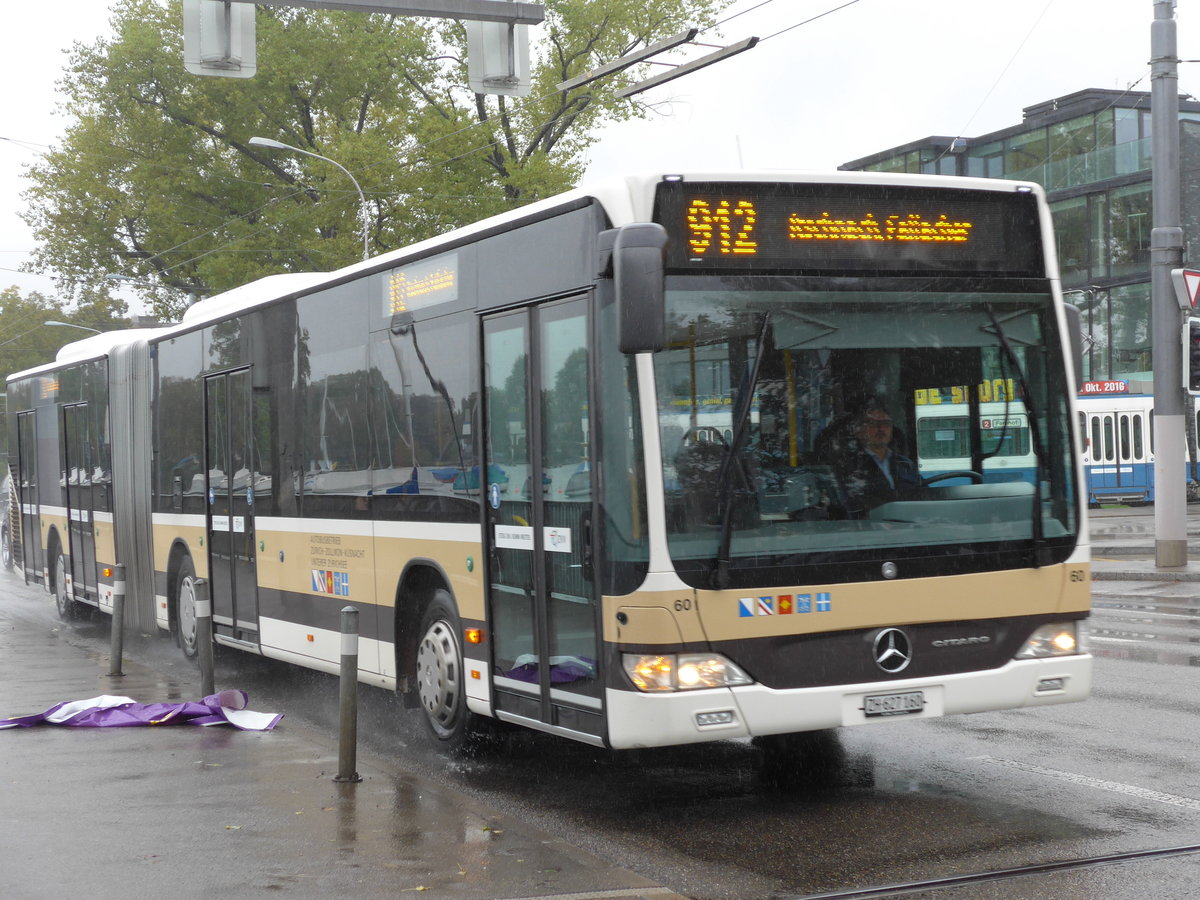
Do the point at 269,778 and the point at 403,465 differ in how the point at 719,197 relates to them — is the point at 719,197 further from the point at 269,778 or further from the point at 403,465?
the point at 269,778

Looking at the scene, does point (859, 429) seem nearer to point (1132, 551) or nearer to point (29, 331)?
point (1132, 551)

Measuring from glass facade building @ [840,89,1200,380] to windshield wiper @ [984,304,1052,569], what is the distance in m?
39.8

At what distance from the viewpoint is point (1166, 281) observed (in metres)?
19.7

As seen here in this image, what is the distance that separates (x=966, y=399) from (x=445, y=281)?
10.4 feet

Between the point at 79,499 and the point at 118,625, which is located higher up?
the point at 79,499

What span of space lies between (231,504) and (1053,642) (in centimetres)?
754

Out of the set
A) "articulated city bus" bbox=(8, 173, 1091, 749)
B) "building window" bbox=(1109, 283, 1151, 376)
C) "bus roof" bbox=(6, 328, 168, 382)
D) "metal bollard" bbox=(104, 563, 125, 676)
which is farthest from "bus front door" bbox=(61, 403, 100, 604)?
"building window" bbox=(1109, 283, 1151, 376)

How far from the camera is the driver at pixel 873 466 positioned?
22.7 feet

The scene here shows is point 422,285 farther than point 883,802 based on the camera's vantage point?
Yes

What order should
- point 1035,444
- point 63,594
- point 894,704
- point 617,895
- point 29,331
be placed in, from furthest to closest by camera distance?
1. point 29,331
2. point 63,594
3. point 1035,444
4. point 894,704
5. point 617,895

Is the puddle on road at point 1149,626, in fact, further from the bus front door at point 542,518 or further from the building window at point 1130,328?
the building window at point 1130,328

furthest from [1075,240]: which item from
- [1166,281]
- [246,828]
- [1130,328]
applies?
[246,828]

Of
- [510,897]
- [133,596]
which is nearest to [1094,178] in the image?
[133,596]

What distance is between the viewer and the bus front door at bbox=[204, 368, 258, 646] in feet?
40.1
